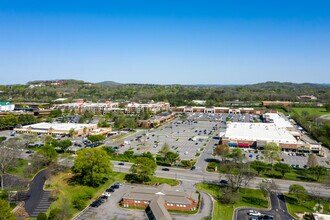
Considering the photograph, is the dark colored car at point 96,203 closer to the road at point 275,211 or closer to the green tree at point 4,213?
the green tree at point 4,213

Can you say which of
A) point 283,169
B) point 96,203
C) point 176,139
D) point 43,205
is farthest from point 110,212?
point 176,139

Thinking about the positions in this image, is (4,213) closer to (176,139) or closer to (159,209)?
(159,209)

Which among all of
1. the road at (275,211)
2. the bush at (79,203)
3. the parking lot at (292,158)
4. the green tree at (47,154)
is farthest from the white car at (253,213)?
the green tree at (47,154)

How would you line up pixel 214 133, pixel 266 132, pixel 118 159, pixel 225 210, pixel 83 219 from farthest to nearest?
pixel 214 133 < pixel 266 132 < pixel 118 159 < pixel 225 210 < pixel 83 219

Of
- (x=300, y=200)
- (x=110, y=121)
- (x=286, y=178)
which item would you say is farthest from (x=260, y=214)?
(x=110, y=121)

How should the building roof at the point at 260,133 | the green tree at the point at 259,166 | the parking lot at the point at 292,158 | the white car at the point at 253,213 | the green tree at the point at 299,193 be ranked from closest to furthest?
the white car at the point at 253,213 → the green tree at the point at 299,193 → the green tree at the point at 259,166 → the parking lot at the point at 292,158 → the building roof at the point at 260,133

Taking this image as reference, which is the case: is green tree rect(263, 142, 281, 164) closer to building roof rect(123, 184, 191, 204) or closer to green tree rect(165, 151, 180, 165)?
green tree rect(165, 151, 180, 165)

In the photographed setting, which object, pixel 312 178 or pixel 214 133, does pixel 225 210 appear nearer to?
pixel 312 178
